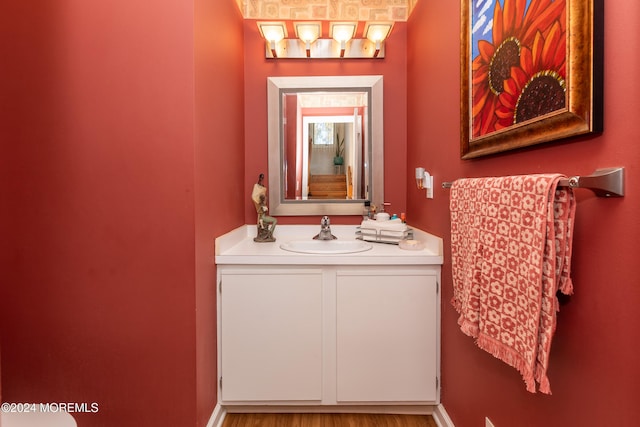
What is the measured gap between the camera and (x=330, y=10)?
7.39 feet

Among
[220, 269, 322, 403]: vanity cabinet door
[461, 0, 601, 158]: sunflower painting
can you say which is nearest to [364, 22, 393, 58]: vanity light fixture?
[461, 0, 601, 158]: sunflower painting

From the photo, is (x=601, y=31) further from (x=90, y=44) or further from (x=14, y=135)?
(x=14, y=135)

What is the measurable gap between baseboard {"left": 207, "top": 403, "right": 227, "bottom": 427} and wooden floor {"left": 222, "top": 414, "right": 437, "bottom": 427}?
0.03m

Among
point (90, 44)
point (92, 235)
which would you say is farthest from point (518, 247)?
point (90, 44)

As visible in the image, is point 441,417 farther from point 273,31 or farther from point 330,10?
point 330,10

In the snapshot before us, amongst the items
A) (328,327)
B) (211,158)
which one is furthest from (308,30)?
(328,327)

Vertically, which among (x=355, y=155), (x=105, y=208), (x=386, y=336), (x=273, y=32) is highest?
(x=273, y=32)

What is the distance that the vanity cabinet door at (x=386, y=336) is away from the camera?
1670mm

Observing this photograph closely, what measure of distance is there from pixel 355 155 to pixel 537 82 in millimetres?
1373

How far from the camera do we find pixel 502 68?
1.10 m

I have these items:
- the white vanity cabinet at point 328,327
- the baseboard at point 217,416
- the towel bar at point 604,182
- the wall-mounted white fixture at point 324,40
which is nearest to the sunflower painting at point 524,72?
the towel bar at point 604,182

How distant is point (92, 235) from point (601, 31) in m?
1.73

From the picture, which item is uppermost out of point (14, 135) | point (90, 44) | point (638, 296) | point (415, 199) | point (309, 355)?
point (90, 44)

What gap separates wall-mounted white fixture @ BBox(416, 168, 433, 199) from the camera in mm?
1782
